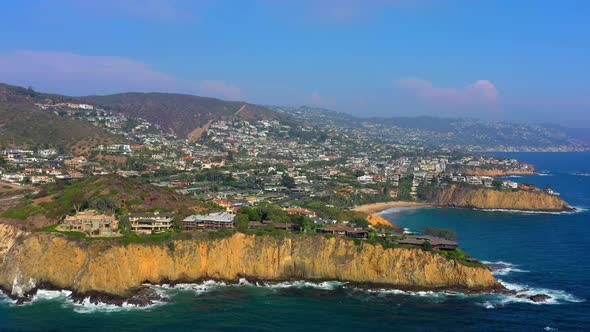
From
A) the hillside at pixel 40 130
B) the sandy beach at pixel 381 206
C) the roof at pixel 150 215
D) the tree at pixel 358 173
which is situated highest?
the hillside at pixel 40 130

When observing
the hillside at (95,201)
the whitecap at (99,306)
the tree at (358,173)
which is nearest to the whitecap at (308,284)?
the whitecap at (99,306)

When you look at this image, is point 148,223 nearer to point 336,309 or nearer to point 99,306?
point 99,306

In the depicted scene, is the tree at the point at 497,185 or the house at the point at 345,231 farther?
the tree at the point at 497,185

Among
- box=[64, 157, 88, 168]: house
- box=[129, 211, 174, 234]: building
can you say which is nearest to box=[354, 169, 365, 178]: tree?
box=[64, 157, 88, 168]: house

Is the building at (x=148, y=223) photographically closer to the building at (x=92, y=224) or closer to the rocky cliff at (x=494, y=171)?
the building at (x=92, y=224)

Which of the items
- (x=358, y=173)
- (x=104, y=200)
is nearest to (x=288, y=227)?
(x=104, y=200)

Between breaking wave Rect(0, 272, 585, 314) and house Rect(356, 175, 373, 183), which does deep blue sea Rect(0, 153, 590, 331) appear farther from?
house Rect(356, 175, 373, 183)

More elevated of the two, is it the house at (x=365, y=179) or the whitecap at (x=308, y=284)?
the house at (x=365, y=179)
